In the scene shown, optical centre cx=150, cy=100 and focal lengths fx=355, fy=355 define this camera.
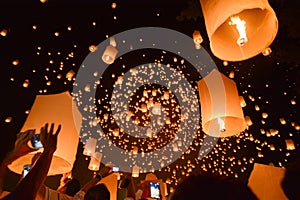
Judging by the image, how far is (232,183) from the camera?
1157 mm

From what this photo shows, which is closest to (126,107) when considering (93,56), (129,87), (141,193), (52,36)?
(129,87)

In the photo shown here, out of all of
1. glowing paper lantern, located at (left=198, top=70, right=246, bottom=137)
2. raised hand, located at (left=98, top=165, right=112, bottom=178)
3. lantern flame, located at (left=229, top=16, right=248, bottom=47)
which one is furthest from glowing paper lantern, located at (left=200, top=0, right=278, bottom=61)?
raised hand, located at (left=98, top=165, right=112, bottom=178)

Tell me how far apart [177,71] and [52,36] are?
328cm

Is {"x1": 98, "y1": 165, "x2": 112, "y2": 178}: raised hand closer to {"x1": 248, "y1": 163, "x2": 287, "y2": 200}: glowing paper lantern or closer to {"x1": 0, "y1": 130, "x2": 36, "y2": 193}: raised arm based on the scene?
{"x1": 0, "y1": 130, "x2": 36, "y2": 193}: raised arm

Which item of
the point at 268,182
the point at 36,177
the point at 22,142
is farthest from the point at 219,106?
the point at 36,177

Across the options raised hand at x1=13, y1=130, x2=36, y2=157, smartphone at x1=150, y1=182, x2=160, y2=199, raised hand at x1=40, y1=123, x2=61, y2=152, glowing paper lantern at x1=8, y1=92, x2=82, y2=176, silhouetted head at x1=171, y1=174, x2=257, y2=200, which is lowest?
silhouetted head at x1=171, y1=174, x2=257, y2=200

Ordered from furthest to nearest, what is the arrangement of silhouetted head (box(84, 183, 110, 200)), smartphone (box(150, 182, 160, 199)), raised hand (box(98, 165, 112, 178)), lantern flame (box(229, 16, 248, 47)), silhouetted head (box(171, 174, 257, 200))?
smartphone (box(150, 182, 160, 199)) < raised hand (box(98, 165, 112, 178)) < lantern flame (box(229, 16, 248, 47)) < silhouetted head (box(84, 183, 110, 200)) < silhouetted head (box(171, 174, 257, 200))

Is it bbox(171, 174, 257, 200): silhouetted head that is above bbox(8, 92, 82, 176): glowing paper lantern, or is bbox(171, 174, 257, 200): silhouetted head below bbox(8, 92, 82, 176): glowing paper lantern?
below

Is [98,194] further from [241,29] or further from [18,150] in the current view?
[241,29]

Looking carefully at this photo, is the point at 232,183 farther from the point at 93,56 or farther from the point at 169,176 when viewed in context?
the point at 169,176

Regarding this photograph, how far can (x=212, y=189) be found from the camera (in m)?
1.14

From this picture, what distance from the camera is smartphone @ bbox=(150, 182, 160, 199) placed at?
397 cm

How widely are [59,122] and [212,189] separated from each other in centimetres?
293

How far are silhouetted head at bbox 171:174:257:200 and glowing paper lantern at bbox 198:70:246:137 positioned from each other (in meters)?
2.32
